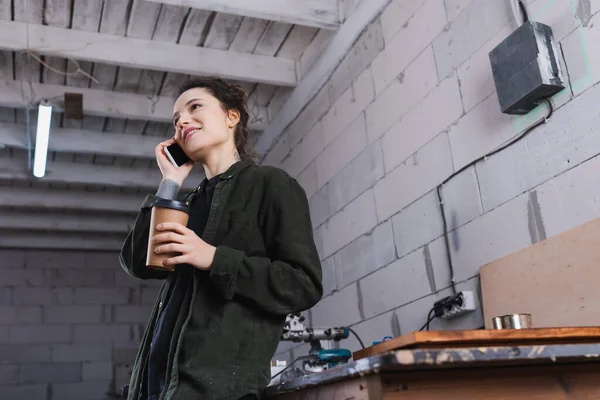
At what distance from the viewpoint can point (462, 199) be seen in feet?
7.51

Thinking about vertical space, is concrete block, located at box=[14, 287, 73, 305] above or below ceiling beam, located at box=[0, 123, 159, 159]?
below

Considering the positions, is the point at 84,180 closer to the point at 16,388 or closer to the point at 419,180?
the point at 16,388

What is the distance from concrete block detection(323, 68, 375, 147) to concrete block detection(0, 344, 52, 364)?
439 centimetres

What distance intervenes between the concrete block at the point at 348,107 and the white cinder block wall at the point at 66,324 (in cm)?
416

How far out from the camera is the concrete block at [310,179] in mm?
3640

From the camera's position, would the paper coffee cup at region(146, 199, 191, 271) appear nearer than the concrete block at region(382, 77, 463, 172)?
Yes

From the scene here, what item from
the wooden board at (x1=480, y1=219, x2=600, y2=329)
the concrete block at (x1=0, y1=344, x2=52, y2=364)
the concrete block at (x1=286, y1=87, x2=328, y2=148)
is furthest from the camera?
the concrete block at (x1=0, y1=344, x2=52, y2=364)

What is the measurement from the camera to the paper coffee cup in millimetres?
1081

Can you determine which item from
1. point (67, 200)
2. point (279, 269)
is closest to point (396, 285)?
point (279, 269)

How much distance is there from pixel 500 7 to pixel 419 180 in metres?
0.75

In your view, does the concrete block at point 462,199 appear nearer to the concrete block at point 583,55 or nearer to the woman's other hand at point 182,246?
the concrete block at point 583,55

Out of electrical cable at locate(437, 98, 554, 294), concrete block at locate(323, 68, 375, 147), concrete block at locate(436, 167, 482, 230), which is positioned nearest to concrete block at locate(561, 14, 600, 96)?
electrical cable at locate(437, 98, 554, 294)

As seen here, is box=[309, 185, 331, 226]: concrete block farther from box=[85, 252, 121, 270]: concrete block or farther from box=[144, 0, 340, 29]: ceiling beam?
box=[85, 252, 121, 270]: concrete block

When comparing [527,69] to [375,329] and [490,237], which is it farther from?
[375,329]
